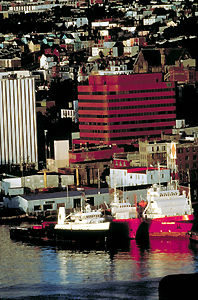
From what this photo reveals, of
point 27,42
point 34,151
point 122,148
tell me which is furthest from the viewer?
point 27,42

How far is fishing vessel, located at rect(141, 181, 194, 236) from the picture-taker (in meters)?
65.1

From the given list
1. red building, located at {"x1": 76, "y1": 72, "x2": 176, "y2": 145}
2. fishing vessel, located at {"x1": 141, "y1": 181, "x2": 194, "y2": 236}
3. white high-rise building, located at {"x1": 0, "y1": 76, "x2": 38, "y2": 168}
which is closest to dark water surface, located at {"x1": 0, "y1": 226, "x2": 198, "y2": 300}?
fishing vessel, located at {"x1": 141, "y1": 181, "x2": 194, "y2": 236}

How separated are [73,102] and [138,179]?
34771 millimetres

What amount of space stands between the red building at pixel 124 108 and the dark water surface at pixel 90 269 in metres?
27.8

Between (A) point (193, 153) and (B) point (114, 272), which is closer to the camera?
(B) point (114, 272)

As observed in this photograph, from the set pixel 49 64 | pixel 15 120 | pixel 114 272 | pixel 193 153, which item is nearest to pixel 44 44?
pixel 49 64

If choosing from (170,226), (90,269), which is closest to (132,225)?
(170,226)

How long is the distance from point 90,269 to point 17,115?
40.5 m

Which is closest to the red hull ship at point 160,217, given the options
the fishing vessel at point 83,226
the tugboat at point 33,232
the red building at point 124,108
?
the fishing vessel at point 83,226

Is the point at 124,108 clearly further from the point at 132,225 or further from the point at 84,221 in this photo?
the point at 84,221

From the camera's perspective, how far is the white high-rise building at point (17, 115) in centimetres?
9511

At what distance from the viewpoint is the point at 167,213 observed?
216 ft

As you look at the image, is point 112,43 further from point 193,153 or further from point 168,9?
point 193,153

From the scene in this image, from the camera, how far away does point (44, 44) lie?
154 meters
